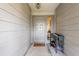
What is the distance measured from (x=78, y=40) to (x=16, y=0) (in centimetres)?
237

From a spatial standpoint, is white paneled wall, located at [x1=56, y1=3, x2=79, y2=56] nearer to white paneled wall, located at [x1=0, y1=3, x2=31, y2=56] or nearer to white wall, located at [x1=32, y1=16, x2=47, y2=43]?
white paneled wall, located at [x1=0, y1=3, x2=31, y2=56]

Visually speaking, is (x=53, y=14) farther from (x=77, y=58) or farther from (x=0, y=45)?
(x=77, y=58)

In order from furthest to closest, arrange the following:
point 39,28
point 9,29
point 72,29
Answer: point 39,28 → point 72,29 → point 9,29

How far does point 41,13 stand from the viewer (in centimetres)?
675

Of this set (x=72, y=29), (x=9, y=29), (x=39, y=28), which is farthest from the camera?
(x=39, y=28)

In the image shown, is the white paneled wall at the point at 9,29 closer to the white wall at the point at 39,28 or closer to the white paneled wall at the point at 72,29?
the white paneled wall at the point at 72,29

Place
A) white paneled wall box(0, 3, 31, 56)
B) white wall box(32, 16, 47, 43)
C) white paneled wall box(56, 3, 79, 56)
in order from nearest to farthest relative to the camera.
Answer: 1. white paneled wall box(0, 3, 31, 56)
2. white paneled wall box(56, 3, 79, 56)
3. white wall box(32, 16, 47, 43)

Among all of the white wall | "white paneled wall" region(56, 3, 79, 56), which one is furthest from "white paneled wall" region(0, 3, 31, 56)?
the white wall

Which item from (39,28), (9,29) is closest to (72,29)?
(9,29)

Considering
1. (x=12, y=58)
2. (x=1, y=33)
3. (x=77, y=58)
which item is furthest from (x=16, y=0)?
(x=1, y=33)

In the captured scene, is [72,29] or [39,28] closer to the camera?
[72,29]

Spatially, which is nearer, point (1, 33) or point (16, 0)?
point (16, 0)

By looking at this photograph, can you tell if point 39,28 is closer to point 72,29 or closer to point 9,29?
point 72,29

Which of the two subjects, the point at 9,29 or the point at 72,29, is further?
the point at 72,29
